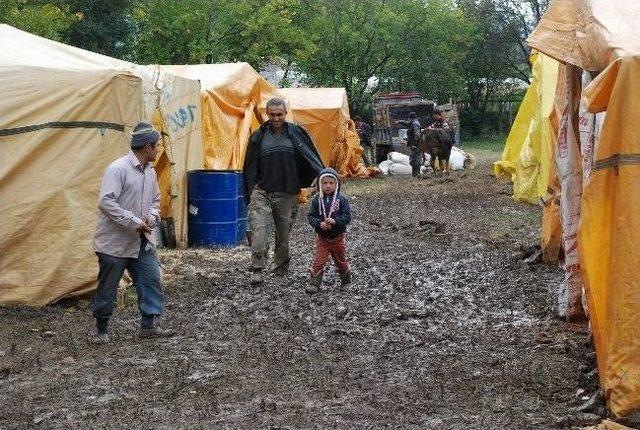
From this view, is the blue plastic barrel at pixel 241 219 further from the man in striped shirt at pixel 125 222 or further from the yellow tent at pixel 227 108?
the man in striped shirt at pixel 125 222

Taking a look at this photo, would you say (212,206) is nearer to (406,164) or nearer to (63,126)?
(63,126)

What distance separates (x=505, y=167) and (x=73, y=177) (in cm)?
1560

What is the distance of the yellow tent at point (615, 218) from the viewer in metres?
5.22

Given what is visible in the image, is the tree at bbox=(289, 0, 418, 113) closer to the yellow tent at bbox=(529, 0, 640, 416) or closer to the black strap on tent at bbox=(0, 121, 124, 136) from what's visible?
the black strap on tent at bbox=(0, 121, 124, 136)

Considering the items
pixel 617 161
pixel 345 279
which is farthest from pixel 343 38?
pixel 617 161

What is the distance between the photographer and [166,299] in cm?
980

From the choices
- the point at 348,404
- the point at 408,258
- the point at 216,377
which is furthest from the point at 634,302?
the point at 408,258

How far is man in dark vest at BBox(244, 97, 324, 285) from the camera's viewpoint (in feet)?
34.8

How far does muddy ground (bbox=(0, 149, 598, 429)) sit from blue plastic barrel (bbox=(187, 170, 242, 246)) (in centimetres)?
118

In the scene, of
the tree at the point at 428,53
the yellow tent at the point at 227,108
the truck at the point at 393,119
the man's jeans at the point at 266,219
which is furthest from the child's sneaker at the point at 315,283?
the tree at the point at 428,53

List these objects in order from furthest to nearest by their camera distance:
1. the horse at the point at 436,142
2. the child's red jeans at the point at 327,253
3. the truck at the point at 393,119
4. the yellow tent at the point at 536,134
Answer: the truck at the point at 393,119, the horse at the point at 436,142, the yellow tent at the point at 536,134, the child's red jeans at the point at 327,253

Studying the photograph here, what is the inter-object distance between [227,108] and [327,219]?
5670mm

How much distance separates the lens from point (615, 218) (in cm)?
534

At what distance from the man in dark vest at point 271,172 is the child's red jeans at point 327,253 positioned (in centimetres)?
67
